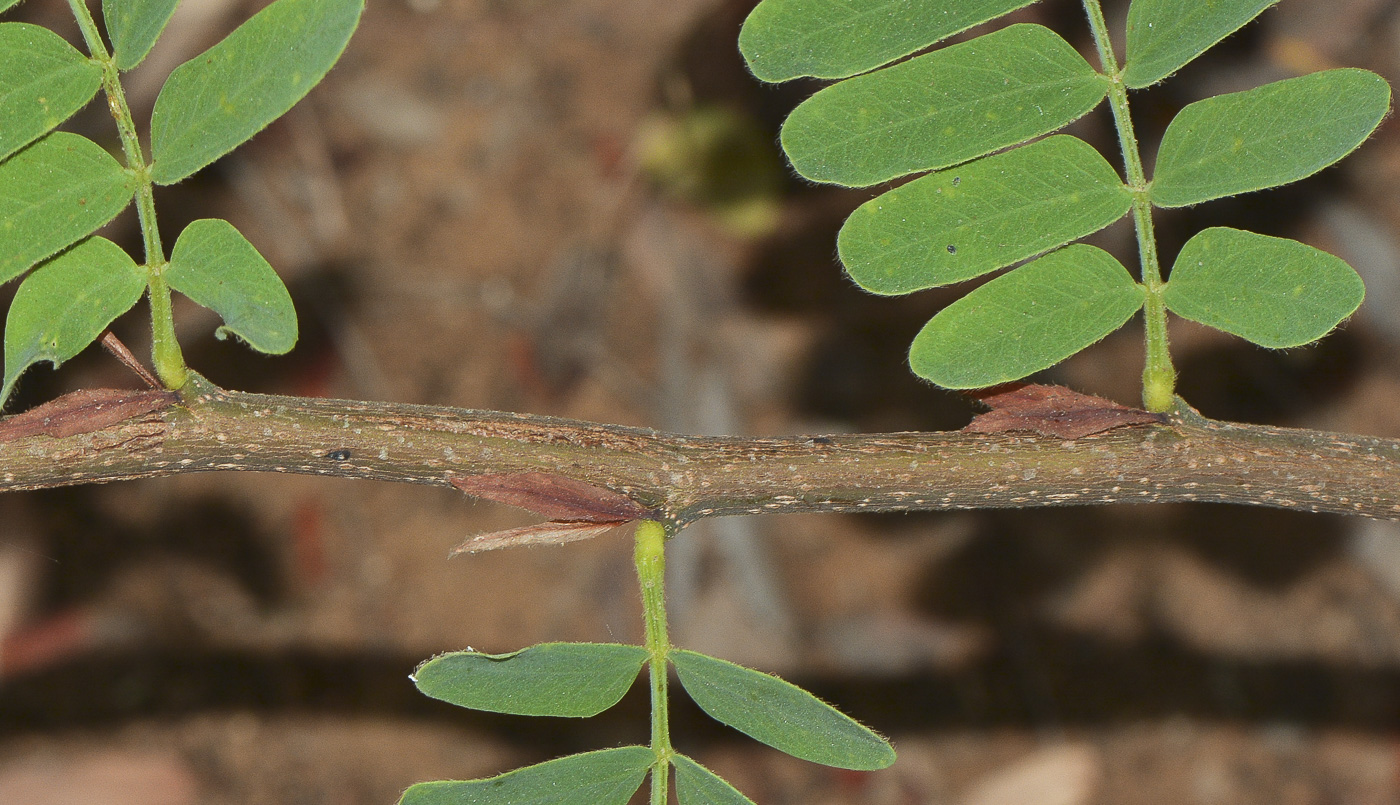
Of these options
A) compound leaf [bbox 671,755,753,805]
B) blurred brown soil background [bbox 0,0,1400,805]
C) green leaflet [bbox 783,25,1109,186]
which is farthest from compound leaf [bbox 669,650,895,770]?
blurred brown soil background [bbox 0,0,1400,805]

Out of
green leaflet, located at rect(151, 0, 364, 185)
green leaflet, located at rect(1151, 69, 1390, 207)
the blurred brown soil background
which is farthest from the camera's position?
the blurred brown soil background

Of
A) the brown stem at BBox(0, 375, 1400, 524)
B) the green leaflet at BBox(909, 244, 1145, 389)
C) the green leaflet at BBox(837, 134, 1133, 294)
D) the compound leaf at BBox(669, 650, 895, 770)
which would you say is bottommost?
the compound leaf at BBox(669, 650, 895, 770)

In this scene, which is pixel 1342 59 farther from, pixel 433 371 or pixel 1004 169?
pixel 433 371

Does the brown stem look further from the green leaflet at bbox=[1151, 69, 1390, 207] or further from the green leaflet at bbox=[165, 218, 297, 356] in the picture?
the green leaflet at bbox=[1151, 69, 1390, 207]

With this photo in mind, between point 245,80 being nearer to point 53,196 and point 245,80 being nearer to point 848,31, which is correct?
point 53,196

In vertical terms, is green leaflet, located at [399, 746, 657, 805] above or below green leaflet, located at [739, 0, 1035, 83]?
below

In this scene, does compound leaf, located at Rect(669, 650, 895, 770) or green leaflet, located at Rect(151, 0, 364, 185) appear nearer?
green leaflet, located at Rect(151, 0, 364, 185)
